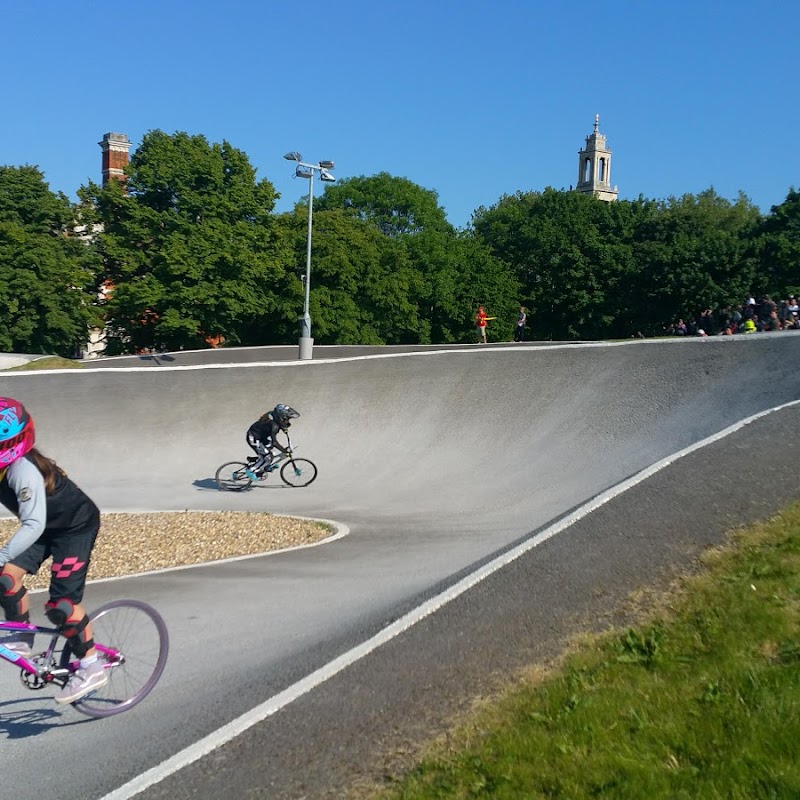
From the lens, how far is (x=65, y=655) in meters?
5.22

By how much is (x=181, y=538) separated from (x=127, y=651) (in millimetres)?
7725

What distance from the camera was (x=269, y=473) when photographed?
1812cm

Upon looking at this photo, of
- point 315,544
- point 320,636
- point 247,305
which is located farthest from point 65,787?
point 247,305

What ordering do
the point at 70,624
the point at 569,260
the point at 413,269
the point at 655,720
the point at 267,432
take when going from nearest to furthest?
1. the point at 655,720
2. the point at 70,624
3. the point at 267,432
4. the point at 569,260
5. the point at 413,269

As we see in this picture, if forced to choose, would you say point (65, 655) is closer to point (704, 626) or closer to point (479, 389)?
point (704, 626)

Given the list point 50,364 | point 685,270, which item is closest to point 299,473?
point 50,364

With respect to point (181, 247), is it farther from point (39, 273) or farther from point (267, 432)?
point (267, 432)

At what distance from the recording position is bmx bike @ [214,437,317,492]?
17406 millimetres

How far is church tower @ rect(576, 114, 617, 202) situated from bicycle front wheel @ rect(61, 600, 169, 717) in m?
156

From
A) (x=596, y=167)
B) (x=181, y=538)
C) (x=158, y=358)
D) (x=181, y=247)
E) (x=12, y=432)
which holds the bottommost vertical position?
(x=181, y=538)

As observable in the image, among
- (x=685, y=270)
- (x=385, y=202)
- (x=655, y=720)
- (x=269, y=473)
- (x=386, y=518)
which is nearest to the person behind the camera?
(x=655, y=720)

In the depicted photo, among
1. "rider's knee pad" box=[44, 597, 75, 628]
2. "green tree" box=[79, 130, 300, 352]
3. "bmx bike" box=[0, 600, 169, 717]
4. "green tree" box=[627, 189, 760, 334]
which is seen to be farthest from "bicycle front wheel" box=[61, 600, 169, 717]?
"green tree" box=[627, 189, 760, 334]

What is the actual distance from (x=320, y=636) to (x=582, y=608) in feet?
6.68

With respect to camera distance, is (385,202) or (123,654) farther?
(385,202)
